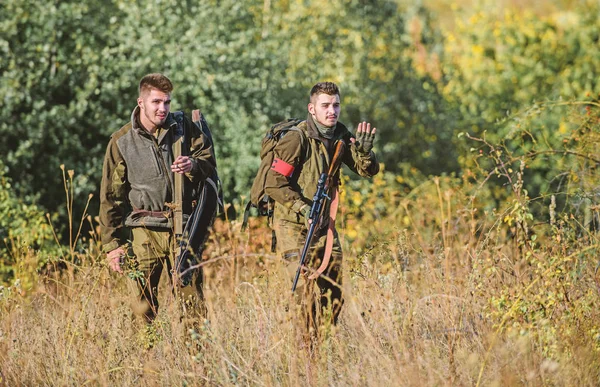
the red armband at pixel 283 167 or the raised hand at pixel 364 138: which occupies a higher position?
the raised hand at pixel 364 138

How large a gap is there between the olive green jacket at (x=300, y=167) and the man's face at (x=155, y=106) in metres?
0.69

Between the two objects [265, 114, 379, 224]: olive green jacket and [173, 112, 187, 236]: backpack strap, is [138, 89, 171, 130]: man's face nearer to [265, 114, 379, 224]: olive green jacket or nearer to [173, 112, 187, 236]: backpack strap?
[173, 112, 187, 236]: backpack strap

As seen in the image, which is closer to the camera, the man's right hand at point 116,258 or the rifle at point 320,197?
the rifle at point 320,197

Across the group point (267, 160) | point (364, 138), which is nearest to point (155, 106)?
point (267, 160)

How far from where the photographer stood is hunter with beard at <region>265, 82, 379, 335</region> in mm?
4906

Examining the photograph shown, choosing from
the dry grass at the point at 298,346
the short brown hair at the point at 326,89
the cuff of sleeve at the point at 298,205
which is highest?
the short brown hair at the point at 326,89

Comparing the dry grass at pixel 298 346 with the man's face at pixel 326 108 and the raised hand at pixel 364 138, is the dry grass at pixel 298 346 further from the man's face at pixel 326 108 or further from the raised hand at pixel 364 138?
the man's face at pixel 326 108

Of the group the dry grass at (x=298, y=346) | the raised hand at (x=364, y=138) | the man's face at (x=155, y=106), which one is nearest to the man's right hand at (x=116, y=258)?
the dry grass at (x=298, y=346)

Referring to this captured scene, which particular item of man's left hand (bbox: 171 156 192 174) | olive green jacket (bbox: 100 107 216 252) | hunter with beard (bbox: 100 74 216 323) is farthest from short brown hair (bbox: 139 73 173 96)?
man's left hand (bbox: 171 156 192 174)

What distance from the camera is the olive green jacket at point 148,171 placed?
5.10 metres

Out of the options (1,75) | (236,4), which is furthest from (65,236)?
(236,4)

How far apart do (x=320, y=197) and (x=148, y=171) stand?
40.6 inches

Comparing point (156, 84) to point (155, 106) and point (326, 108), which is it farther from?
point (326, 108)

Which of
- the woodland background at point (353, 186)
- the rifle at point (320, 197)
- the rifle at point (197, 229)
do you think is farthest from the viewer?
the rifle at point (197, 229)
